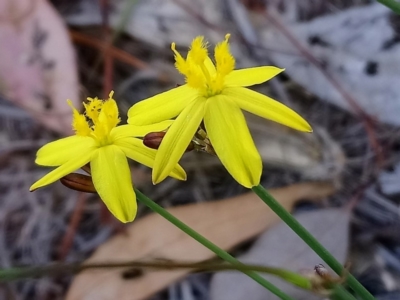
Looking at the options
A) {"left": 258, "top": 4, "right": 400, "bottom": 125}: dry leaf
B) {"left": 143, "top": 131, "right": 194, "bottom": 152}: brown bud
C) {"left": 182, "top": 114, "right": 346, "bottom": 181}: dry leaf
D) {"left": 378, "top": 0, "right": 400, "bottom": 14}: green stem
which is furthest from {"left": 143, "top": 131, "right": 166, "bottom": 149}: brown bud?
{"left": 258, "top": 4, "right": 400, "bottom": 125}: dry leaf

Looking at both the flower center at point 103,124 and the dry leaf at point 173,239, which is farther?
the dry leaf at point 173,239

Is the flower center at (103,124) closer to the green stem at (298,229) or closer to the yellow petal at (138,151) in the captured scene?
the yellow petal at (138,151)

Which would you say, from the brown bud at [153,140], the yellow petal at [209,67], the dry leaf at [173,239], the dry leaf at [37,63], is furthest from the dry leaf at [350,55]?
the brown bud at [153,140]

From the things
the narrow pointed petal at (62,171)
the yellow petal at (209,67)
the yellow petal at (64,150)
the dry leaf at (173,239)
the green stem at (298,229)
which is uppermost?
the yellow petal at (209,67)

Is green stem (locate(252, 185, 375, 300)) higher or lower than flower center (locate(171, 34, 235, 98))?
lower

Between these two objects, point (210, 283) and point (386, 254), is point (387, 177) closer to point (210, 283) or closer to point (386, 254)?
point (386, 254)

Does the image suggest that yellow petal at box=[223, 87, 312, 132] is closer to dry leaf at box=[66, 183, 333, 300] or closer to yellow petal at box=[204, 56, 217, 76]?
yellow petal at box=[204, 56, 217, 76]

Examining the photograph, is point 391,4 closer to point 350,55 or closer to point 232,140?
point 232,140
